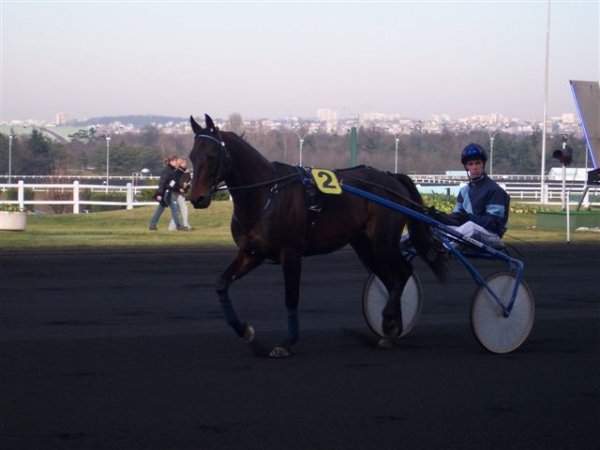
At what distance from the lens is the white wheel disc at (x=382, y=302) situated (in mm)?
9688

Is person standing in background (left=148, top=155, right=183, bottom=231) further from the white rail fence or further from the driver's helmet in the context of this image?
the driver's helmet

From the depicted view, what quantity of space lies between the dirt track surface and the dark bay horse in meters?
0.48

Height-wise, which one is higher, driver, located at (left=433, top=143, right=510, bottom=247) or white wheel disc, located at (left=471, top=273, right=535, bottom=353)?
driver, located at (left=433, top=143, right=510, bottom=247)

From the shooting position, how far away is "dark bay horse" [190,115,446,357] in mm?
8562

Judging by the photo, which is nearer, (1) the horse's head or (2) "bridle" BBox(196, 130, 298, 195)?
(1) the horse's head

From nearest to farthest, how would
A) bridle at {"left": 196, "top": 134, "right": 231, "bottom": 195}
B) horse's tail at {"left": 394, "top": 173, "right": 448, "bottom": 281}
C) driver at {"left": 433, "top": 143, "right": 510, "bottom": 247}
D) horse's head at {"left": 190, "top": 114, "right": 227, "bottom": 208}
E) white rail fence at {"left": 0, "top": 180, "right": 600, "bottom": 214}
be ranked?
horse's head at {"left": 190, "top": 114, "right": 227, "bottom": 208} → bridle at {"left": 196, "top": 134, "right": 231, "bottom": 195} → driver at {"left": 433, "top": 143, "right": 510, "bottom": 247} → horse's tail at {"left": 394, "top": 173, "right": 448, "bottom": 281} → white rail fence at {"left": 0, "top": 180, "right": 600, "bottom": 214}

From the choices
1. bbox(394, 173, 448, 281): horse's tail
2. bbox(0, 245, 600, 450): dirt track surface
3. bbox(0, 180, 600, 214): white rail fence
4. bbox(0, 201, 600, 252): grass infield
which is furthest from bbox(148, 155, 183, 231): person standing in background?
bbox(394, 173, 448, 281): horse's tail

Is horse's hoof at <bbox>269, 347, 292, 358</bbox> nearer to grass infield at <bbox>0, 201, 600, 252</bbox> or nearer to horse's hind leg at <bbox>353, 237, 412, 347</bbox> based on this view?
horse's hind leg at <bbox>353, 237, 412, 347</bbox>

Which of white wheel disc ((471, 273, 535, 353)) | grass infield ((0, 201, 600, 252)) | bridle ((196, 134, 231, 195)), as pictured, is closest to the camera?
bridle ((196, 134, 231, 195))

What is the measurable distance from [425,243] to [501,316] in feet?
3.10

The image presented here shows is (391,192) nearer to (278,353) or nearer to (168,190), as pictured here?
(278,353)

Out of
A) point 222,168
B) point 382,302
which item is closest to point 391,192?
point 382,302

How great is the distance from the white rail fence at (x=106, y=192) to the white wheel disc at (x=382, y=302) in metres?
15.1

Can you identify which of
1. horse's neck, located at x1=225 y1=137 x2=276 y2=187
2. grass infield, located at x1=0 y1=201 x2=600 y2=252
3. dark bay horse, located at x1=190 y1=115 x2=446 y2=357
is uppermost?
horse's neck, located at x1=225 y1=137 x2=276 y2=187
